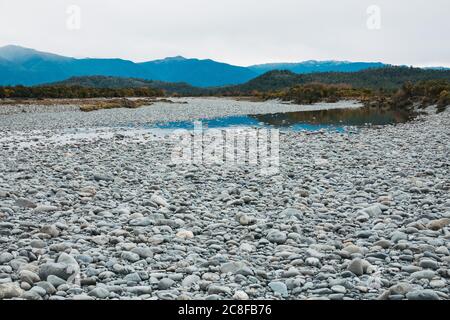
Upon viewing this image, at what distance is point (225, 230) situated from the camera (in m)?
6.48

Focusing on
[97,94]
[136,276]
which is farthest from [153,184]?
[97,94]

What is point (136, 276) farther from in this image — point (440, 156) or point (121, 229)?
point (440, 156)

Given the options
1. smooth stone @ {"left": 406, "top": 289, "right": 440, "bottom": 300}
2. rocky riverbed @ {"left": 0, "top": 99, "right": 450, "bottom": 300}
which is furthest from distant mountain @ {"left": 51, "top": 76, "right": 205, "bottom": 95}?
smooth stone @ {"left": 406, "top": 289, "right": 440, "bottom": 300}

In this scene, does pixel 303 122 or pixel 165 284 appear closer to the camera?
pixel 165 284

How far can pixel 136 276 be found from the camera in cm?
471

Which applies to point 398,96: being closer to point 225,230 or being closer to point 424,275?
point 225,230

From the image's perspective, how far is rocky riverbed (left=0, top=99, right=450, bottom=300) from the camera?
177 inches

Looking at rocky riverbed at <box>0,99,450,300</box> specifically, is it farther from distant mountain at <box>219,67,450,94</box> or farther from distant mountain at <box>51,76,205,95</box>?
distant mountain at <box>51,76,205,95</box>

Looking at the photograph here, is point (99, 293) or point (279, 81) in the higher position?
point (279, 81)

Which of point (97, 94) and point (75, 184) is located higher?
point (97, 94)

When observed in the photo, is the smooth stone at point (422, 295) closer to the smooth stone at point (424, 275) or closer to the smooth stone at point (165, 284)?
the smooth stone at point (424, 275)

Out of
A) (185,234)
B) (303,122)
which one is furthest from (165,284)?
(303,122)

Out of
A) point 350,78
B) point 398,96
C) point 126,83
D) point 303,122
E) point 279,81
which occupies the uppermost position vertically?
point 279,81
